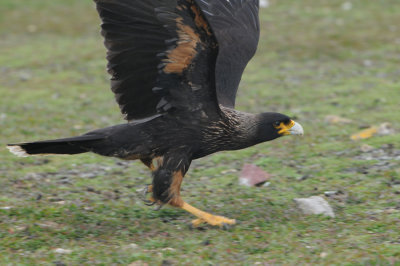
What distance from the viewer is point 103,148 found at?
5.75 m

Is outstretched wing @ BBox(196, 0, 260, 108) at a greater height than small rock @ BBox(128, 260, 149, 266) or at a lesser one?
greater

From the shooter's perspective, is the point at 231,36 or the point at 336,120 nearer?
the point at 231,36

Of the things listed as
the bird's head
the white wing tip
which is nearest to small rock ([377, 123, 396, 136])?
the bird's head

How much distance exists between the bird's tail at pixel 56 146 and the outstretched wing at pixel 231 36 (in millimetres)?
1576

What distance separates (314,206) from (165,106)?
1.70 metres

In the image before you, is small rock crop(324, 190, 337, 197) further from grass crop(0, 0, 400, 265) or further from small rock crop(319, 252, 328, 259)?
small rock crop(319, 252, 328, 259)

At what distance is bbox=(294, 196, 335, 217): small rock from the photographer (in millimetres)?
5684

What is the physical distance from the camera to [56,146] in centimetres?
555

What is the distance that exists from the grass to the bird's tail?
0.58 m

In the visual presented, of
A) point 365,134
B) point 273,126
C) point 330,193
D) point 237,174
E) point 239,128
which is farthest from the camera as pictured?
point 365,134

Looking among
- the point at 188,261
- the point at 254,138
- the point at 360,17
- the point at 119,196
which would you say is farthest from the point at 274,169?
the point at 360,17

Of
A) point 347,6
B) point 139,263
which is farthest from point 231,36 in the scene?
point 347,6

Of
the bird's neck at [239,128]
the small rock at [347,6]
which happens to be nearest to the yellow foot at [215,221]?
the bird's neck at [239,128]

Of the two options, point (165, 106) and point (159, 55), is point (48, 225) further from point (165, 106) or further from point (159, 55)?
point (159, 55)
